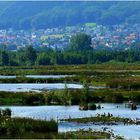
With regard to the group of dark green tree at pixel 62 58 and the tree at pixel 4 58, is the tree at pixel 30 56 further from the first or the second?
the tree at pixel 4 58

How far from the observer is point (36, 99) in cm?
5075

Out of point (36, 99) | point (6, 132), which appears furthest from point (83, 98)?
point (6, 132)

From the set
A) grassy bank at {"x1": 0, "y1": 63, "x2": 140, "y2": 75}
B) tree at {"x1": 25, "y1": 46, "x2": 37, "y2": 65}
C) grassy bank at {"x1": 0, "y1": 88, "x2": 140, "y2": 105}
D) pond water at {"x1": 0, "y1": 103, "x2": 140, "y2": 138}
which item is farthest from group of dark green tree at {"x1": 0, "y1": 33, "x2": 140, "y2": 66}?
pond water at {"x1": 0, "y1": 103, "x2": 140, "y2": 138}

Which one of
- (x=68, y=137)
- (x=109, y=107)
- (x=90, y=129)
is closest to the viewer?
(x=68, y=137)

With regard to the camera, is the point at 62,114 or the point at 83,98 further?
the point at 83,98

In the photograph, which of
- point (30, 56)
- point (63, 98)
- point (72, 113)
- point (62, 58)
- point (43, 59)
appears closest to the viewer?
point (72, 113)

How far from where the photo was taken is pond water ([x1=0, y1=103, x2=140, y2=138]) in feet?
112

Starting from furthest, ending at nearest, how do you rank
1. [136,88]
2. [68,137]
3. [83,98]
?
[136,88], [83,98], [68,137]

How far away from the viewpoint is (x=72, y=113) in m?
42.1

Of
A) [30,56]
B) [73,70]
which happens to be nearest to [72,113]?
[73,70]

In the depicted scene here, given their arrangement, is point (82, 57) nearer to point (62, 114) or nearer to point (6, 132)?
point (62, 114)

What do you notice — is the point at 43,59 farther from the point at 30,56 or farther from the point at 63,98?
the point at 63,98

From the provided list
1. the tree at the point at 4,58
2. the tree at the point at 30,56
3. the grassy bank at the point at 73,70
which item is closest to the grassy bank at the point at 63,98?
the grassy bank at the point at 73,70

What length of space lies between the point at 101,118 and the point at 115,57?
370 ft
